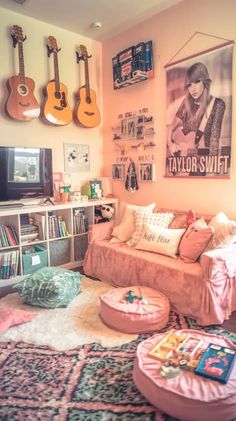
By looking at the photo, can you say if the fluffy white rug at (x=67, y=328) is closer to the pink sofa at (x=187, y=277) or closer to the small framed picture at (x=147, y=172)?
the pink sofa at (x=187, y=277)

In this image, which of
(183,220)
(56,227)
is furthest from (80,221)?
(183,220)

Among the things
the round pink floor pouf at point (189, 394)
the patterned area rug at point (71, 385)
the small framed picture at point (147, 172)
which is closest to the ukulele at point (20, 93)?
the small framed picture at point (147, 172)

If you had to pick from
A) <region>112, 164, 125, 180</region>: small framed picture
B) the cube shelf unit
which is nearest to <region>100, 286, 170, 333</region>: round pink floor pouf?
the cube shelf unit

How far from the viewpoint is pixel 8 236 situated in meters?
3.06

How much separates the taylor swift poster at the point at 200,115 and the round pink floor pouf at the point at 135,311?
136cm

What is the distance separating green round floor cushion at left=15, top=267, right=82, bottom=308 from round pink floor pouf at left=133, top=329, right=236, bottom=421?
3.84 feet

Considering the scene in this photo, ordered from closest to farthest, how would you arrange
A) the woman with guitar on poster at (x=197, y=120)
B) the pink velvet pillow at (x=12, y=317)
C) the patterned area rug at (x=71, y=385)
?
1. the patterned area rug at (x=71, y=385)
2. the pink velvet pillow at (x=12, y=317)
3. the woman with guitar on poster at (x=197, y=120)

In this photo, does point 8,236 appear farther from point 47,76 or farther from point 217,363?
point 217,363

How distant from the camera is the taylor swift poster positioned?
2.80 metres

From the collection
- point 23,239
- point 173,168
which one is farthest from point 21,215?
point 173,168

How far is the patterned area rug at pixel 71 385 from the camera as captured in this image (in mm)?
1483

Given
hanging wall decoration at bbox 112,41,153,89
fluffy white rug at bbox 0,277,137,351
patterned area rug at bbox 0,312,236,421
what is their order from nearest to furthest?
patterned area rug at bbox 0,312,236,421
fluffy white rug at bbox 0,277,137,351
hanging wall decoration at bbox 112,41,153,89

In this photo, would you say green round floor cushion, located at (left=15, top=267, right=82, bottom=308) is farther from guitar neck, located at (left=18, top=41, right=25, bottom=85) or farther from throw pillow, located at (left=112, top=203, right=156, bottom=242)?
guitar neck, located at (left=18, top=41, right=25, bottom=85)

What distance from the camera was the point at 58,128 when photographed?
3.68 m
